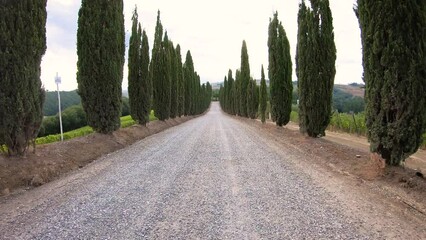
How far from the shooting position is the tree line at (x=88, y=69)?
7379mm

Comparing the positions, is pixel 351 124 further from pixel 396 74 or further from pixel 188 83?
pixel 188 83

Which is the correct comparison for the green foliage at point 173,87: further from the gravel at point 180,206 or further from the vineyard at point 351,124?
the gravel at point 180,206

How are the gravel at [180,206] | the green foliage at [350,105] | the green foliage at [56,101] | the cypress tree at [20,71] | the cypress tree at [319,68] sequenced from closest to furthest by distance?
1. the gravel at [180,206]
2. the cypress tree at [20,71]
3. the cypress tree at [319,68]
4. the green foliage at [350,105]
5. the green foliage at [56,101]

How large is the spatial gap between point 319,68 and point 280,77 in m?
7.94

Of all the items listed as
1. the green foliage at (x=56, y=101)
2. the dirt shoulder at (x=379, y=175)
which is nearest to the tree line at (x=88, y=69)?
the dirt shoulder at (x=379, y=175)

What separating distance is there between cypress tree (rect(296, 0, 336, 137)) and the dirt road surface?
18.3 ft

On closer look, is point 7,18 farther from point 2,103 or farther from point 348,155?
point 348,155

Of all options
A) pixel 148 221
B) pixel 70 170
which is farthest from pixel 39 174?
pixel 148 221

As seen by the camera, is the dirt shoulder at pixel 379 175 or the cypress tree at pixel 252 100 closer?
the dirt shoulder at pixel 379 175

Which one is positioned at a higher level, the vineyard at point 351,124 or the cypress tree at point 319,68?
the cypress tree at point 319,68

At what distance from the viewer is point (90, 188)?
6039mm

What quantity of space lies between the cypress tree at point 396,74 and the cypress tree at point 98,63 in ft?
30.0

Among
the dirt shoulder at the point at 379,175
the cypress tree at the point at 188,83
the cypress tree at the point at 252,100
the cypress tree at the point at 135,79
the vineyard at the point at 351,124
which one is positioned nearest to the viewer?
the dirt shoulder at the point at 379,175

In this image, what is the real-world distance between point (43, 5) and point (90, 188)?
469 cm
